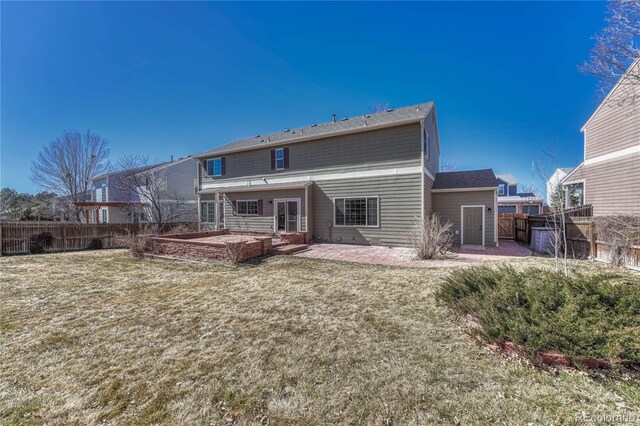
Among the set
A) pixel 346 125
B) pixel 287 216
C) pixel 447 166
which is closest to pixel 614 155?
pixel 346 125

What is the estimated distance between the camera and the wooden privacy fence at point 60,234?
11.5 metres

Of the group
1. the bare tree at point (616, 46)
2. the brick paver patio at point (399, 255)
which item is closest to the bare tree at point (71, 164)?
the brick paver patio at point (399, 255)

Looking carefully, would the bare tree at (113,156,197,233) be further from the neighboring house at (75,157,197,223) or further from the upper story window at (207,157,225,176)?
the upper story window at (207,157,225,176)

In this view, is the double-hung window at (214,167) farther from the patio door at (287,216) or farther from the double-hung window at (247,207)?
the patio door at (287,216)

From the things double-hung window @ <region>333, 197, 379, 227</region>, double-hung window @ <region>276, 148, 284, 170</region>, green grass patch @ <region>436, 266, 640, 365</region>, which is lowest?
green grass patch @ <region>436, 266, 640, 365</region>

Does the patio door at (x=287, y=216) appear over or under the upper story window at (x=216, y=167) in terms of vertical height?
under

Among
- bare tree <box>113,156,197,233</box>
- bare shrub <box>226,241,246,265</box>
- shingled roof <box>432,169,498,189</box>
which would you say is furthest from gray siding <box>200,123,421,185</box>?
bare tree <box>113,156,197,233</box>

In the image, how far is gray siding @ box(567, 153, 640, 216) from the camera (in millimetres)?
10516

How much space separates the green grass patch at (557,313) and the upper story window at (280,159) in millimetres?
12097

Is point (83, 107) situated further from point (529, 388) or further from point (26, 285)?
point (529, 388)

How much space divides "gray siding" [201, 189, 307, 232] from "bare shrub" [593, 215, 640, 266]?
11.4 m

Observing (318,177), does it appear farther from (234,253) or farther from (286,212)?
(234,253)

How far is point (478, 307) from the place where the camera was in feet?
12.1

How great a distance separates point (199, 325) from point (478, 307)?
4.32 metres
